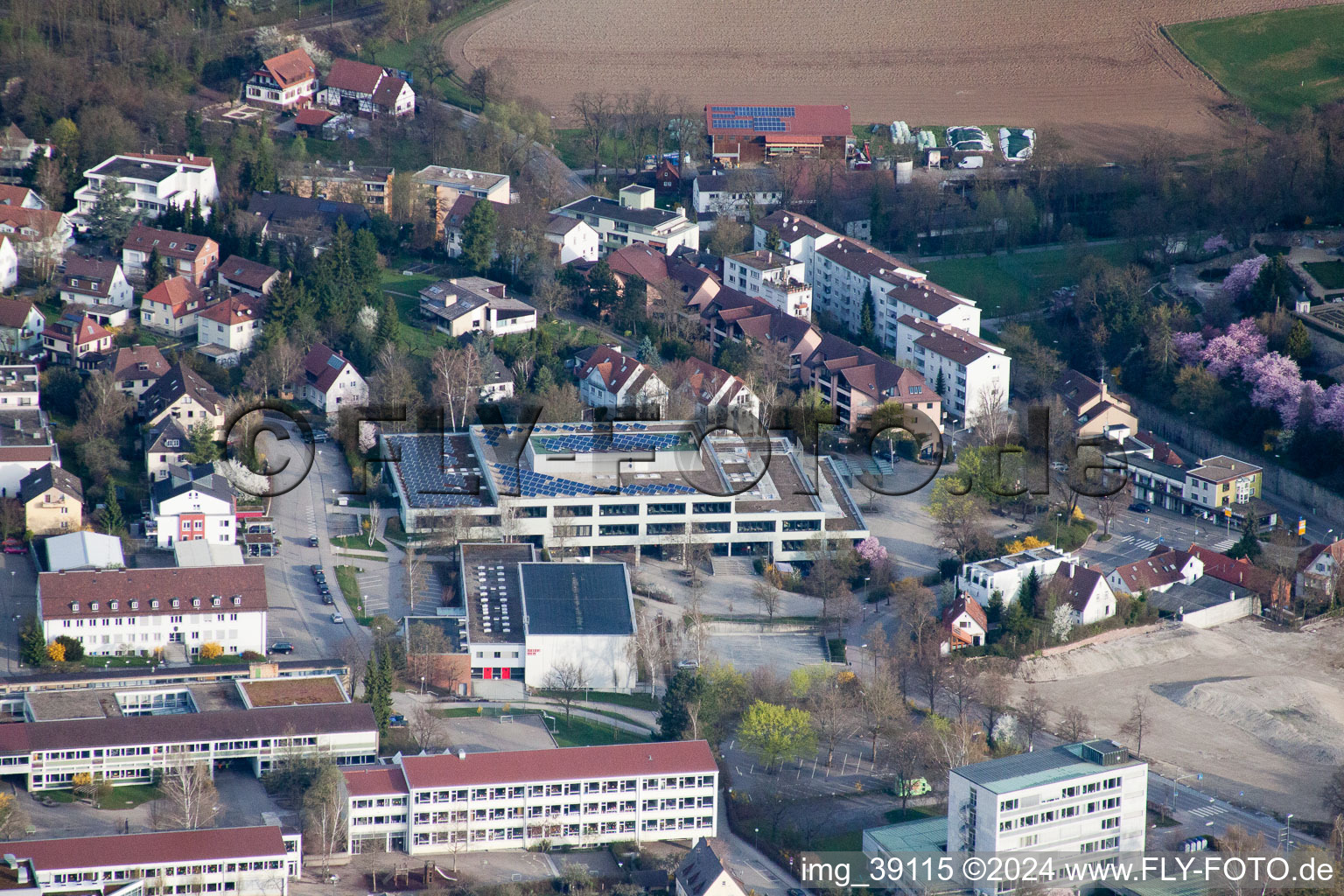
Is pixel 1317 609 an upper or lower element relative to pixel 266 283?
lower

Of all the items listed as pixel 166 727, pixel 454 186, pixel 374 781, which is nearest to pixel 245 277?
pixel 454 186

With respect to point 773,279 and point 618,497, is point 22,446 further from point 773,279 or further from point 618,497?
point 773,279

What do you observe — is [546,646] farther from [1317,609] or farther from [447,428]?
[1317,609]

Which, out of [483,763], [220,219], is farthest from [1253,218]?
[483,763]

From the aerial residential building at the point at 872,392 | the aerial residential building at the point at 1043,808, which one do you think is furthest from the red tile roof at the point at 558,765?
the aerial residential building at the point at 872,392

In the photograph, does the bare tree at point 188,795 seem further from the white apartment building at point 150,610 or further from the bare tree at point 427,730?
the white apartment building at point 150,610
